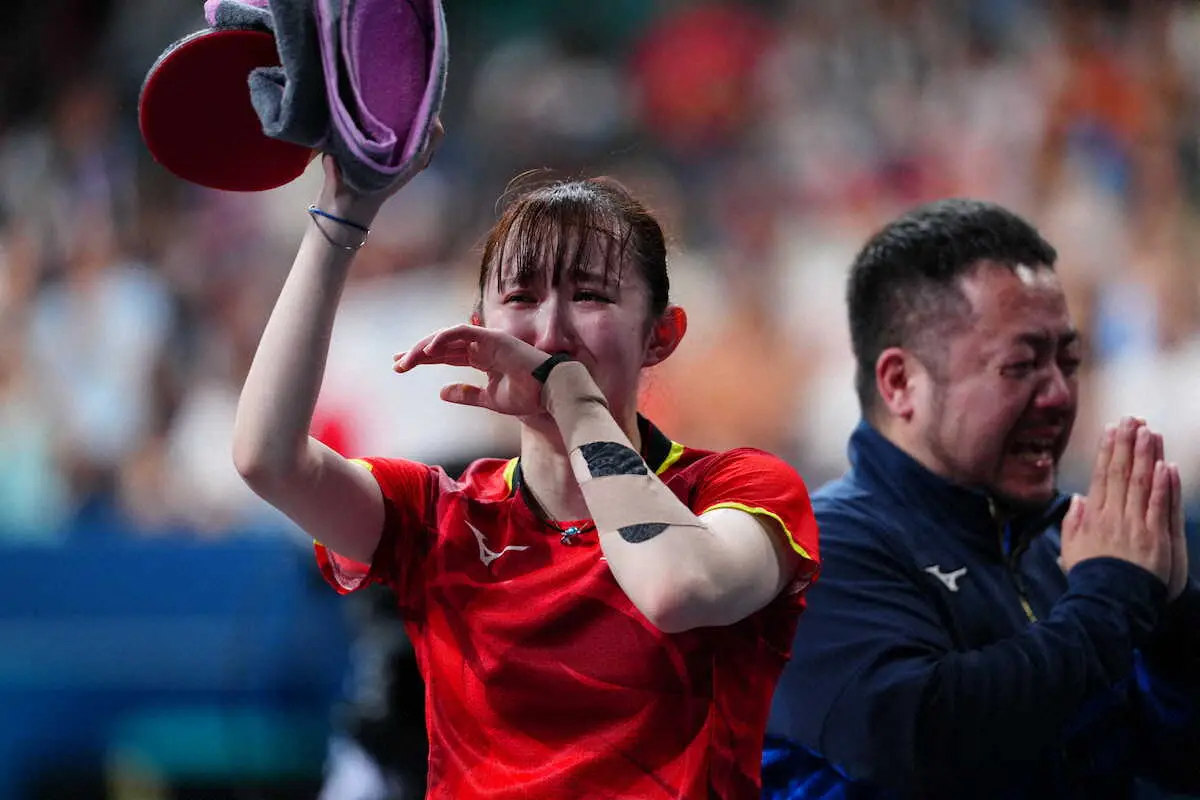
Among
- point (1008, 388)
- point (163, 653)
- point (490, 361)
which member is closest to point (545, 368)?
point (490, 361)

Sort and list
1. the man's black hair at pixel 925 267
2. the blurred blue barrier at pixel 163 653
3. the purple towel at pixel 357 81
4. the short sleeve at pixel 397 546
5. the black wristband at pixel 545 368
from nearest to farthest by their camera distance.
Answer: the purple towel at pixel 357 81
the black wristband at pixel 545 368
the short sleeve at pixel 397 546
the man's black hair at pixel 925 267
the blurred blue barrier at pixel 163 653

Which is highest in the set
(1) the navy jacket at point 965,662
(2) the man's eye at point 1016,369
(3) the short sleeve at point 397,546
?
(2) the man's eye at point 1016,369

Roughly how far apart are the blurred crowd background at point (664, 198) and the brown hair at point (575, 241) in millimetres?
2712

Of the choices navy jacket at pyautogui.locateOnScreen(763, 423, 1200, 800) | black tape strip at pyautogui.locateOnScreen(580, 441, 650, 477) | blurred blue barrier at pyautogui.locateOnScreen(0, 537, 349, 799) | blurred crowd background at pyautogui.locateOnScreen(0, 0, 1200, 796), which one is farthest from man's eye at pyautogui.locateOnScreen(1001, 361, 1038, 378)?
blurred crowd background at pyautogui.locateOnScreen(0, 0, 1200, 796)

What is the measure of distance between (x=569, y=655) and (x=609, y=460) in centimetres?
21

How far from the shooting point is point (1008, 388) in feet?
6.07

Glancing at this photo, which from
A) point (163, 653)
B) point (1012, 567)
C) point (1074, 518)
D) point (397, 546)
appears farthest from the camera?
point (163, 653)

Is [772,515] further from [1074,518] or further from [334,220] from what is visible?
[1074,518]

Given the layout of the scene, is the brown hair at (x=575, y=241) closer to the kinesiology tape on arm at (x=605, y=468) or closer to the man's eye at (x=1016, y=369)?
the kinesiology tape on arm at (x=605, y=468)

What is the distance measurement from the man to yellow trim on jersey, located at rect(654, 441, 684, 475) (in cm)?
36

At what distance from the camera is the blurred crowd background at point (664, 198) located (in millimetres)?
4461

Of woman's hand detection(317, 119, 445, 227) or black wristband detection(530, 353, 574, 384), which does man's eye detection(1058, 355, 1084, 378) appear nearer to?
black wristband detection(530, 353, 574, 384)

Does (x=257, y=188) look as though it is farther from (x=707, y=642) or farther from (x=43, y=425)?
(x=43, y=425)

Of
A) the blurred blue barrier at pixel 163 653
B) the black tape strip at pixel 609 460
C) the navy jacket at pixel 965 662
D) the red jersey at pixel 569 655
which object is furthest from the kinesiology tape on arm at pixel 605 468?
the blurred blue barrier at pixel 163 653
